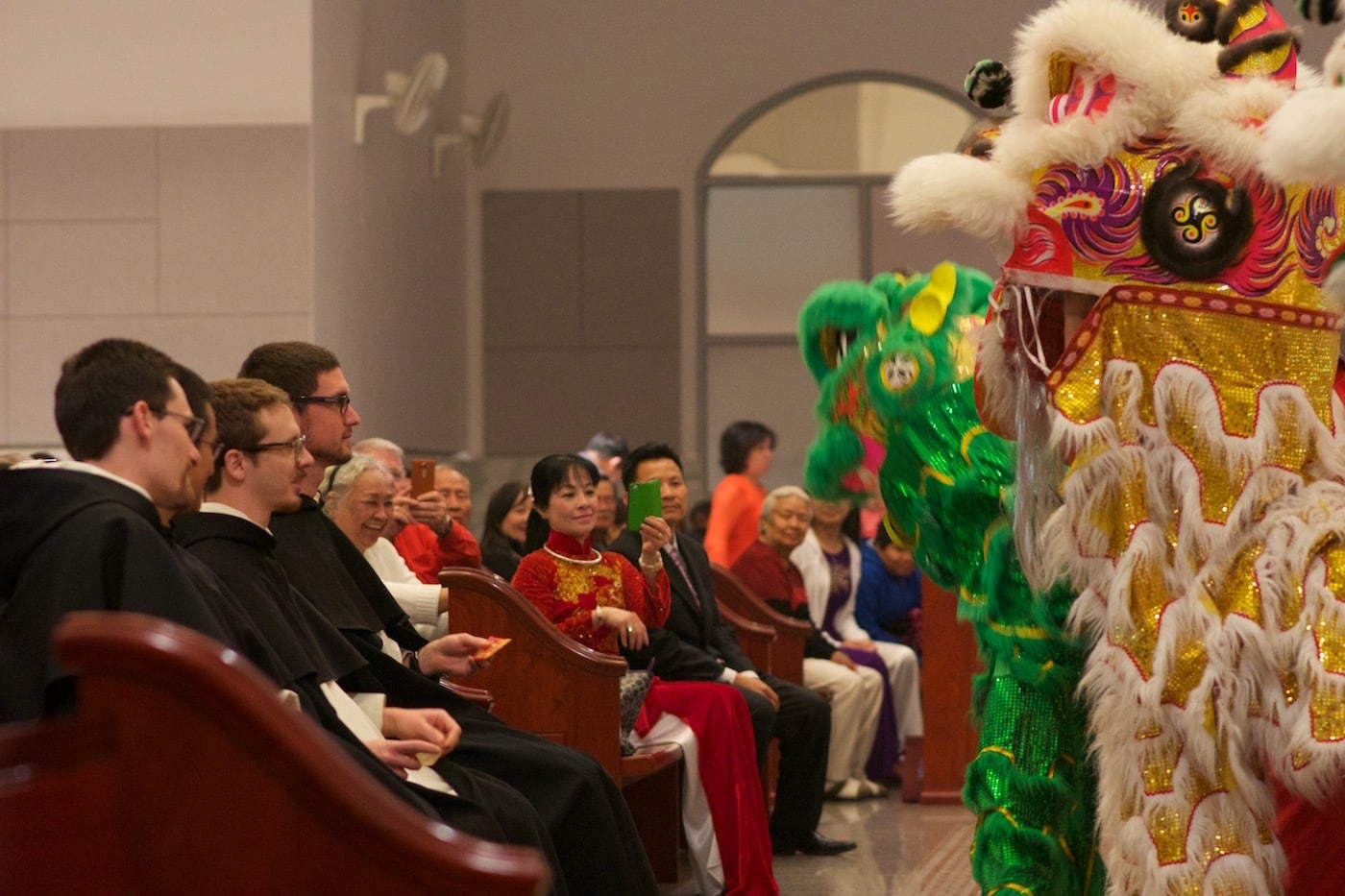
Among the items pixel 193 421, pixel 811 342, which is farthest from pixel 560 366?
pixel 193 421

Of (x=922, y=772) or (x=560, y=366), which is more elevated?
(x=560, y=366)

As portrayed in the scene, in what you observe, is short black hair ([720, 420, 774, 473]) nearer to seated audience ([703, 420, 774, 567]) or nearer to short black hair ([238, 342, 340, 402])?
seated audience ([703, 420, 774, 567])

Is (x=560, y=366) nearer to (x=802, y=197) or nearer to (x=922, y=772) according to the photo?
(x=802, y=197)

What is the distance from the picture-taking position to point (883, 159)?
1212cm

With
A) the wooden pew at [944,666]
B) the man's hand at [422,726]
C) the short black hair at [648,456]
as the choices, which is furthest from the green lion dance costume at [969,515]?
the wooden pew at [944,666]

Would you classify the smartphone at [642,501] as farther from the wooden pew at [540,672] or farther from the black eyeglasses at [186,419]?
the black eyeglasses at [186,419]

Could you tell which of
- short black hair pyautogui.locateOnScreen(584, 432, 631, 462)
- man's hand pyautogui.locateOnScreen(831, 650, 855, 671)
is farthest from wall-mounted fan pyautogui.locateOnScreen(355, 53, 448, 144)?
man's hand pyautogui.locateOnScreen(831, 650, 855, 671)

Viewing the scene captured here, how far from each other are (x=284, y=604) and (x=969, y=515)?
1583 millimetres

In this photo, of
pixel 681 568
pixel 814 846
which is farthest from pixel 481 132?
pixel 814 846

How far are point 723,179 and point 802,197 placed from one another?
56 cm

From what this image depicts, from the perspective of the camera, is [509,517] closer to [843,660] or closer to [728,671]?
[728,671]

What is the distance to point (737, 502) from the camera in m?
8.55

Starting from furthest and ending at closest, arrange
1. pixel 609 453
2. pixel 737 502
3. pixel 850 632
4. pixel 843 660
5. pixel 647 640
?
pixel 609 453, pixel 737 502, pixel 850 632, pixel 843 660, pixel 647 640

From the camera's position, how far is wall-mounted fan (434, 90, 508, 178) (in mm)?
11430
